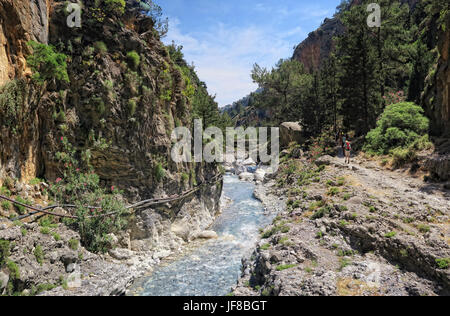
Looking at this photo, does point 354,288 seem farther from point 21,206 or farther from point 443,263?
point 21,206

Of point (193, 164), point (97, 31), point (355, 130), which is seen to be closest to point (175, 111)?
point (193, 164)

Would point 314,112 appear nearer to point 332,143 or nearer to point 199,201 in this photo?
point 332,143

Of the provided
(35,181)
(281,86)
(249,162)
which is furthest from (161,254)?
(281,86)

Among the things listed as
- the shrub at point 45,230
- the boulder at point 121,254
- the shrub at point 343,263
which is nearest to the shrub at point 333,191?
the shrub at point 343,263

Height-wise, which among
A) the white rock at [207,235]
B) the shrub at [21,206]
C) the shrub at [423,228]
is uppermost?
the shrub at [21,206]

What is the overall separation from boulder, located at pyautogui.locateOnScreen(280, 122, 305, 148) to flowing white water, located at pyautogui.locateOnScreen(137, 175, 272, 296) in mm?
20161

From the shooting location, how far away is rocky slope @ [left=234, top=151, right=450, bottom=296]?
28.6 feet

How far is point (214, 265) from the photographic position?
13797 mm

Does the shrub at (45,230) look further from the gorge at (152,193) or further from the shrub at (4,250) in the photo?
the shrub at (4,250)

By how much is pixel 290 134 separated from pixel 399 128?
65.5ft

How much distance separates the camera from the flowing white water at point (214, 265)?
1156 centimetres

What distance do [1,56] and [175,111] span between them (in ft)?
35.7

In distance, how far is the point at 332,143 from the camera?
106 feet

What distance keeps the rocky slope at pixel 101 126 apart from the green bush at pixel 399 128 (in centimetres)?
1698
